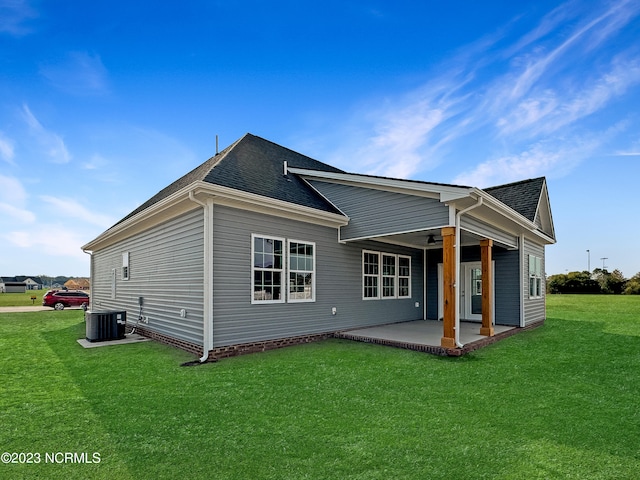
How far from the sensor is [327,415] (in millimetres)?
3805

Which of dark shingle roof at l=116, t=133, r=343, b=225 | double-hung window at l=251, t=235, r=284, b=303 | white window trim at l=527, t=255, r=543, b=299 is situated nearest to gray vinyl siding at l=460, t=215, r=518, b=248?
white window trim at l=527, t=255, r=543, b=299

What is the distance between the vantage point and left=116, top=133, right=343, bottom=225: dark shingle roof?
24.9 feet

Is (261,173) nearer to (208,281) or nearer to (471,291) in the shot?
(208,281)

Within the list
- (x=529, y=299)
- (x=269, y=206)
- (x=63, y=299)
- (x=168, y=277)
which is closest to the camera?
(x=269, y=206)

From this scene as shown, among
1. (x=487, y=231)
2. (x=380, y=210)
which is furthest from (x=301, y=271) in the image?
(x=487, y=231)

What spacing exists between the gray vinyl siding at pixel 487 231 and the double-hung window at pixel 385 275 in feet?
9.77

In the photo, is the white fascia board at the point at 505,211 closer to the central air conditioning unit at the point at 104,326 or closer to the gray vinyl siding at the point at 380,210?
the gray vinyl siding at the point at 380,210

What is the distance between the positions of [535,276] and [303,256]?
9.12 meters

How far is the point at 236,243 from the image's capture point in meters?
7.05

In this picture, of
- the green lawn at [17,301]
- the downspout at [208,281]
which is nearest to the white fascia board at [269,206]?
the downspout at [208,281]

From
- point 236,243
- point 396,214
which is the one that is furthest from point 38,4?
point 396,214

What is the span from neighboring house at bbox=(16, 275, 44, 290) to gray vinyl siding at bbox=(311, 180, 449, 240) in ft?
264

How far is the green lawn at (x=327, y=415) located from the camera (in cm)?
275

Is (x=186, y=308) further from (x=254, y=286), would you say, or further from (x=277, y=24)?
(x=277, y=24)
